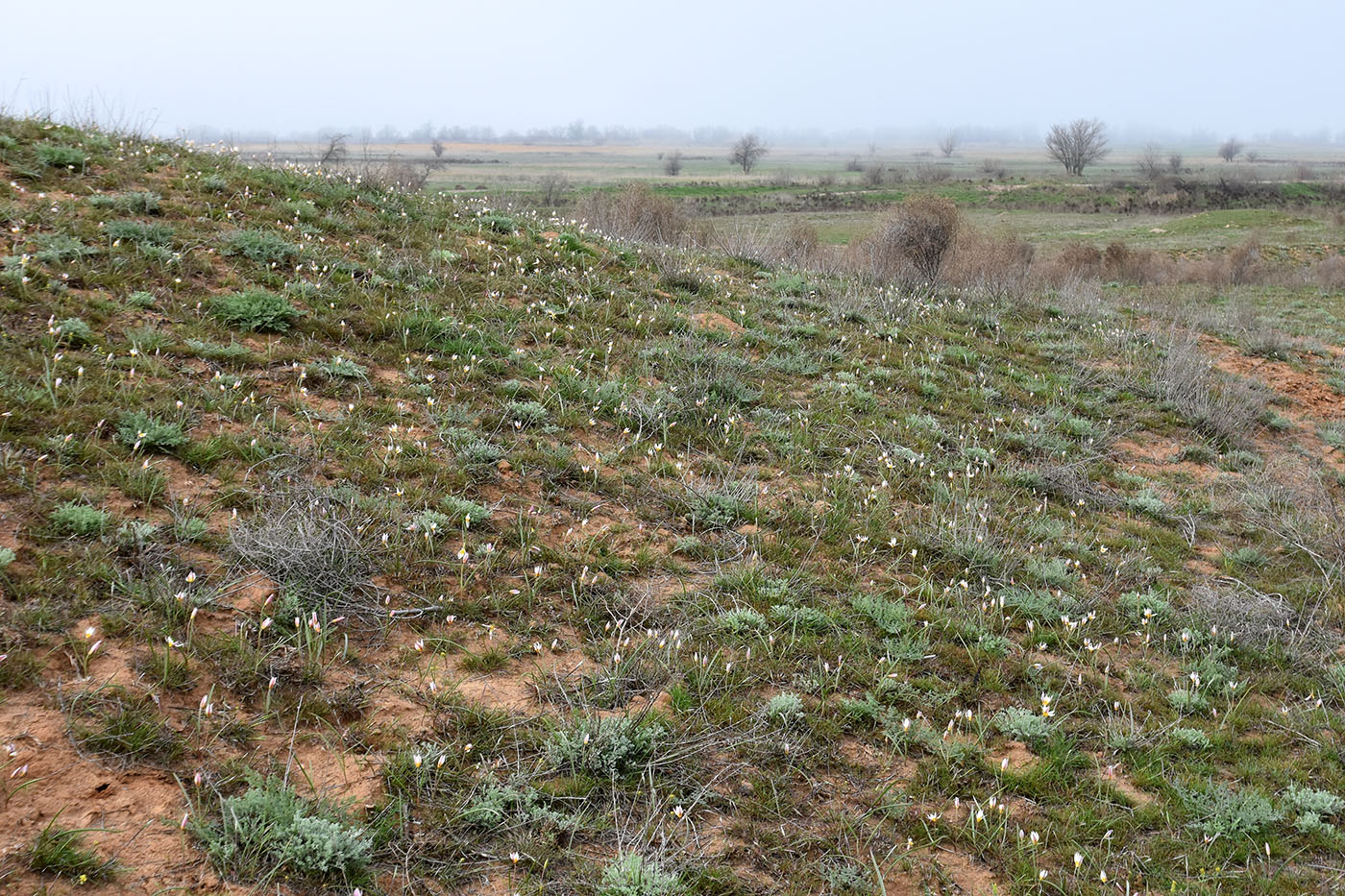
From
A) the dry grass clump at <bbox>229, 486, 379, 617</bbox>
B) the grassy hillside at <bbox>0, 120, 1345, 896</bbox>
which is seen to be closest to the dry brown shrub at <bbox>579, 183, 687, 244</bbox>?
the grassy hillside at <bbox>0, 120, 1345, 896</bbox>

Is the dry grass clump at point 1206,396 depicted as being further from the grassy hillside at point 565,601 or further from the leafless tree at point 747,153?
the leafless tree at point 747,153

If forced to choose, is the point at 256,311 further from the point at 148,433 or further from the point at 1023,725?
the point at 1023,725

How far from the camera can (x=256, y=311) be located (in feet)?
21.2

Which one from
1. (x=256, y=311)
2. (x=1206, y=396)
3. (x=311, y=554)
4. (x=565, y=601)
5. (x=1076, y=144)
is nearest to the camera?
(x=311, y=554)

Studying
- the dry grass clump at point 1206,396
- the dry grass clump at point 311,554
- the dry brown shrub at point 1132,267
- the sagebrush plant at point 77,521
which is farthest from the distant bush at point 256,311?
the dry brown shrub at point 1132,267

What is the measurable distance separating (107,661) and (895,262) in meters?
16.0

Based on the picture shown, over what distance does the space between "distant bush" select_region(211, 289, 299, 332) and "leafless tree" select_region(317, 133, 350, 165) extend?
6.06 meters

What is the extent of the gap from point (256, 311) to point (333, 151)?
7.71 m

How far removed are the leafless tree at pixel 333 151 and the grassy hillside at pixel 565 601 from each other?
3413 mm

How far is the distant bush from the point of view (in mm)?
6422

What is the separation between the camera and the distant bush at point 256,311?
6.42 meters

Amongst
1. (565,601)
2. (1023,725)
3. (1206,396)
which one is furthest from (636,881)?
(1206,396)

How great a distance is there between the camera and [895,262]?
55.2 ft

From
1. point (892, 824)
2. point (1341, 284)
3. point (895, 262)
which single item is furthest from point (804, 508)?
point (1341, 284)
